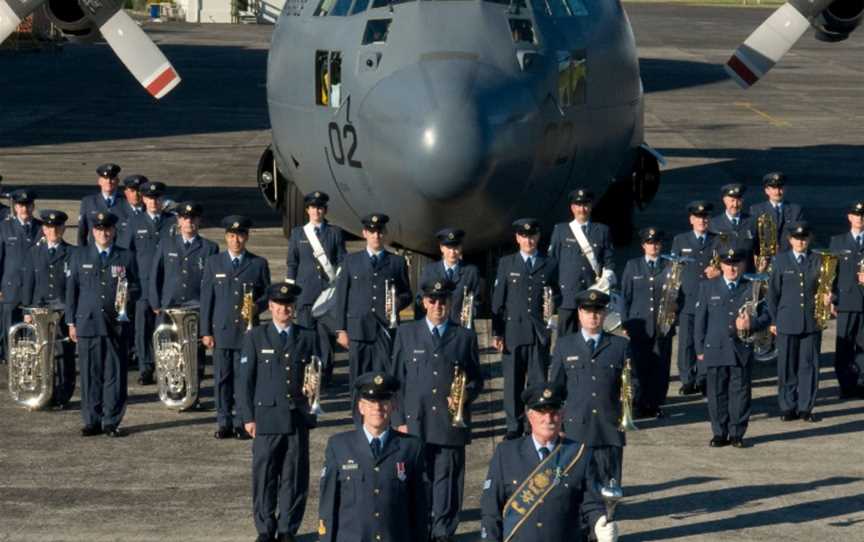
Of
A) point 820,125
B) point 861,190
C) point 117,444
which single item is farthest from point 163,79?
point 820,125

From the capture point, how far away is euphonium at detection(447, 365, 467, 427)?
13430mm

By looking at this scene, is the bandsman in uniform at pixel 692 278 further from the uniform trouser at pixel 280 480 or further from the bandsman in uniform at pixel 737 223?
the uniform trouser at pixel 280 480

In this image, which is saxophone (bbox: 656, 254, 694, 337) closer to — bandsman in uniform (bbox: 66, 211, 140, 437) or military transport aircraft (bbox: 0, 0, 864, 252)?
military transport aircraft (bbox: 0, 0, 864, 252)

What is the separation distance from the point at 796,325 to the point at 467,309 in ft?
11.5

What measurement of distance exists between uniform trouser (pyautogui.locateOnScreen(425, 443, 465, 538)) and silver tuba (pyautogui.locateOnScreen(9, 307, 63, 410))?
206 inches

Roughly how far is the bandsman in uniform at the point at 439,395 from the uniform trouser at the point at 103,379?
3.42 meters

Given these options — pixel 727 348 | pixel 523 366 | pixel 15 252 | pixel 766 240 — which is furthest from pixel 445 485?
pixel 766 240

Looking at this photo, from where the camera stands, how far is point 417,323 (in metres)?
13.9

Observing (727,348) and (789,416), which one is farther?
(789,416)

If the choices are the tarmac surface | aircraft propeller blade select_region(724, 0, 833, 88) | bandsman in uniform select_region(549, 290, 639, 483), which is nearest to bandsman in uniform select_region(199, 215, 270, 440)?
the tarmac surface

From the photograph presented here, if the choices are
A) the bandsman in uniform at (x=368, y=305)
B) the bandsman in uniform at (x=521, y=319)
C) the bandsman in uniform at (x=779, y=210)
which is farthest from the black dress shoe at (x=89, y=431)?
the bandsman in uniform at (x=779, y=210)

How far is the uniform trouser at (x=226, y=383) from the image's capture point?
16.3 meters

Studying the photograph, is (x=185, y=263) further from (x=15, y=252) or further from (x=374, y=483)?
(x=374, y=483)

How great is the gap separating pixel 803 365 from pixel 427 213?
4.16 metres
